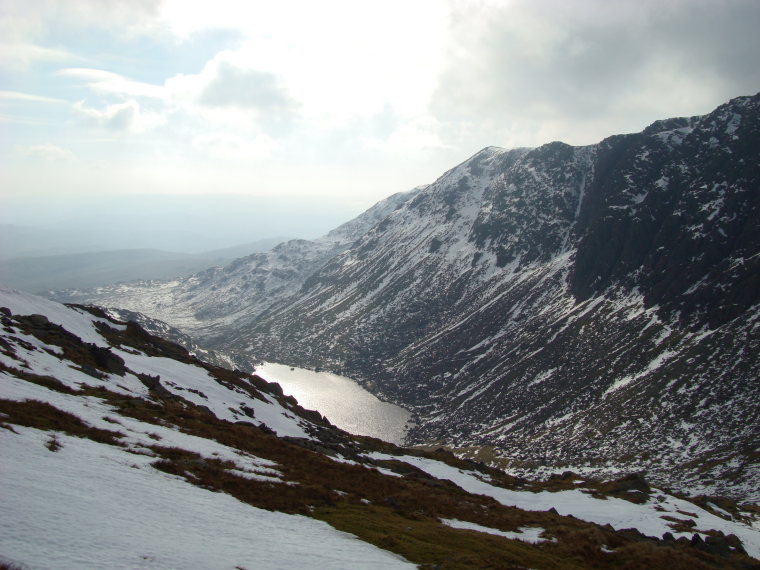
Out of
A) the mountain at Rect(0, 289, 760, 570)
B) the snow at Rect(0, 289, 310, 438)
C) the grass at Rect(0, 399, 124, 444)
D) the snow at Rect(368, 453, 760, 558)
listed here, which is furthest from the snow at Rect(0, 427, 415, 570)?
the snow at Rect(368, 453, 760, 558)

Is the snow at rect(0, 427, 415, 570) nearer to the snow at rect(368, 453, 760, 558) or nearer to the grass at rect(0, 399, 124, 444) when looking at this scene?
the grass at rect(0, 399, 124, 444)

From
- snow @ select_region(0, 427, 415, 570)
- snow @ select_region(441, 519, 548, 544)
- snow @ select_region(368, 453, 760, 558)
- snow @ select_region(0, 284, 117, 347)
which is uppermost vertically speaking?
snow @ select_region(0, 284, 117, 347)

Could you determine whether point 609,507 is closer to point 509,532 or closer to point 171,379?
point 509,532

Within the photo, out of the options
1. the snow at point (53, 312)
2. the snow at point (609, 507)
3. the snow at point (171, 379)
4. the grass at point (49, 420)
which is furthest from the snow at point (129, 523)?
the snow at point (53, 312)

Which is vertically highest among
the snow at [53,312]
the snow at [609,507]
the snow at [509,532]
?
the snow at [53,312]

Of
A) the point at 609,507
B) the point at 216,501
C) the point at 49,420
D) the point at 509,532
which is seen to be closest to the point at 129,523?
the point at 216,501

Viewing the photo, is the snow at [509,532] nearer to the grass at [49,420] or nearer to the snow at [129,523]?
the snow at [129,523]
